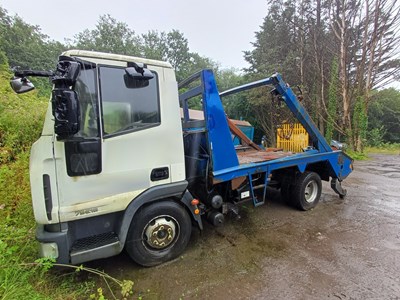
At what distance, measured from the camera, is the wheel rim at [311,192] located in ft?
14.2

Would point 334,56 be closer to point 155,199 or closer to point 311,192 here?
point 311,192

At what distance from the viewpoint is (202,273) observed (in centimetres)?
248

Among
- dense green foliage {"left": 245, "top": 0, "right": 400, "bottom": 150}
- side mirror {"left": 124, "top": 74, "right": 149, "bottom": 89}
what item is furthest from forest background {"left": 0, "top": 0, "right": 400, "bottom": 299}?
side mirror {"left": 124, "top": 74, "right": 149, "bottom": 89}

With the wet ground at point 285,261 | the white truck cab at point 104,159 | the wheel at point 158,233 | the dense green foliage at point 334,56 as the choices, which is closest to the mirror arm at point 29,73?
the white truck cab at point 104,159

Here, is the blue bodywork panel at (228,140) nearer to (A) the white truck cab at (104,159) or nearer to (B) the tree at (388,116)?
(A) the white truck cab at (104,159)

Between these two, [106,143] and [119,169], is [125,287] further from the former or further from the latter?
[106,143]

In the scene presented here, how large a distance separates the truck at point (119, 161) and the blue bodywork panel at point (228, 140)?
0.06 ft

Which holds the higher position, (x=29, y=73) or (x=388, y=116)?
(x=388, y=116)

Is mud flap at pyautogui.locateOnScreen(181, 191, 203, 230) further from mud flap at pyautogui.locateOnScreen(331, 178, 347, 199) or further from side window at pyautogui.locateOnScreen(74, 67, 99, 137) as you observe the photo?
mud flap at pyautogui.locateOnScreen(331, 178, 347, 199)

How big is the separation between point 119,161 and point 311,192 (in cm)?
391

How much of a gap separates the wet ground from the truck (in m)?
0.35

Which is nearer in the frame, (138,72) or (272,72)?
(138,72)

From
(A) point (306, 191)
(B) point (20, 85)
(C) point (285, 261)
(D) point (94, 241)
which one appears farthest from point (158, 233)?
(A) point (306, 191)

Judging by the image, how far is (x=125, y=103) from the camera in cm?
224
